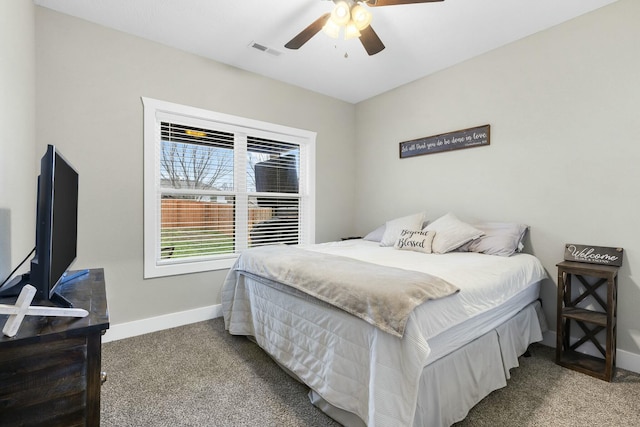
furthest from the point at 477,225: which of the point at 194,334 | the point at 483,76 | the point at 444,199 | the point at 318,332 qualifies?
the point at 194,334

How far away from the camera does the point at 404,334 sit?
1325mm

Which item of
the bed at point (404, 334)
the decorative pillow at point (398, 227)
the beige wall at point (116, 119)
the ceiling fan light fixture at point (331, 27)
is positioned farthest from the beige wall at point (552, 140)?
the beige wall at point (116, 119)

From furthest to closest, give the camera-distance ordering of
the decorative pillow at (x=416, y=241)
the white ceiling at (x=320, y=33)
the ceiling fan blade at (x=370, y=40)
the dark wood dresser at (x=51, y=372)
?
the decorative pillow at (x=416, y=241), the white ceiling at (x=320, y=33), the ceiling fan blade at (x=370, y=40), the dark wood dresser at (x=51, y=372)

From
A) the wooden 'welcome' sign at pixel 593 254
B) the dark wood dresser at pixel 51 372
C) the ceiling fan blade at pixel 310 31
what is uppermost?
the ceiling fan blade at pixel 310 31

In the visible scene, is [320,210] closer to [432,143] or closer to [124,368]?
[432,143]

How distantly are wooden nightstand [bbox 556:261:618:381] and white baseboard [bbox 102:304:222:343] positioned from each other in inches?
124

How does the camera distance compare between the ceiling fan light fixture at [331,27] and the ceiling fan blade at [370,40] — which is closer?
the ceiling fan light fixture at [331,27]

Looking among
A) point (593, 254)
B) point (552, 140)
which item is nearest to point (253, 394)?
point (593, 254)

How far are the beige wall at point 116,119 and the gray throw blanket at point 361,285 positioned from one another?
1.38 metres

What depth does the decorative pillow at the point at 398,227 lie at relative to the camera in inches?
126

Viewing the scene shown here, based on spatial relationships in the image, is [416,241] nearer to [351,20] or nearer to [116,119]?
[351,20]

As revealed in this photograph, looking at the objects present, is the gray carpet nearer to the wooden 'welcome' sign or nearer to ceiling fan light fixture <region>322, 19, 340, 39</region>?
the wooden 'welcome' sign

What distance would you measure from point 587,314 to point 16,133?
3991 millimetres

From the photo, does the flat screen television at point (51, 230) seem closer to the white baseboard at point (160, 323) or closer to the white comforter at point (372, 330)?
the white comforter at point (372, 330)
